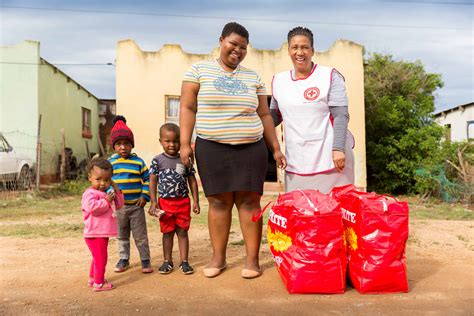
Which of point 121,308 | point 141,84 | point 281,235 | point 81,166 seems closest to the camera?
Answer: point 121,308

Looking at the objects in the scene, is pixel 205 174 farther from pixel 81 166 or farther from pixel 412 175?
pixel 81 166

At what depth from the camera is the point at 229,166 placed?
3.46 meters

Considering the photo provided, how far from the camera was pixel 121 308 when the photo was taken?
290 centimetres

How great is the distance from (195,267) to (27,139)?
10903mm

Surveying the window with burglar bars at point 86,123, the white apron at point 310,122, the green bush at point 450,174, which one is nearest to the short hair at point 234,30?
the white apron at point 310,122

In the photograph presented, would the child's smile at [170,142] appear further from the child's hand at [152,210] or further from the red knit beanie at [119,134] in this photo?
the child's hand at [152,210]

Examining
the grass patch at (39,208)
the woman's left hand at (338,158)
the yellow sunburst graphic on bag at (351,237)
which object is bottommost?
the grass patch at (39,208)

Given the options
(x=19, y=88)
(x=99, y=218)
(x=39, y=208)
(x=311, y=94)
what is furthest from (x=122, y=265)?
(x=19, y=88)

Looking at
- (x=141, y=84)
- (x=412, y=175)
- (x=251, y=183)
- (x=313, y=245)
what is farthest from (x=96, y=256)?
(x=412, y=175)

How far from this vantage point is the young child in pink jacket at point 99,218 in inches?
130

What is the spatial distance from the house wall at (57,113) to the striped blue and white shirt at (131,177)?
10.5 meters

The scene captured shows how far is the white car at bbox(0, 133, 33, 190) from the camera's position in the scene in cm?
1044

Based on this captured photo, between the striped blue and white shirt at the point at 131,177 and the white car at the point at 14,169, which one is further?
the white car at the point at 14,169

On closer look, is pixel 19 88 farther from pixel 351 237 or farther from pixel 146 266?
pixel 351 237
